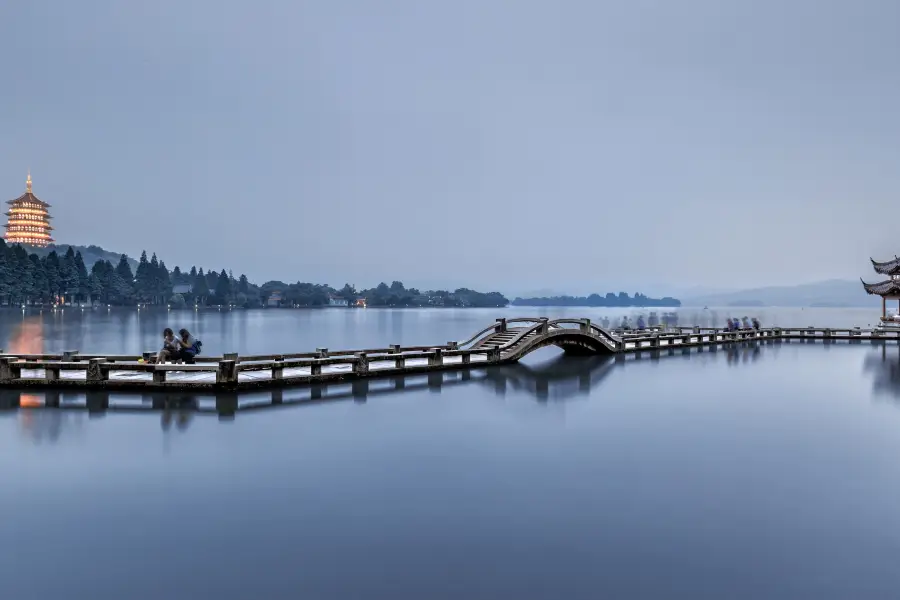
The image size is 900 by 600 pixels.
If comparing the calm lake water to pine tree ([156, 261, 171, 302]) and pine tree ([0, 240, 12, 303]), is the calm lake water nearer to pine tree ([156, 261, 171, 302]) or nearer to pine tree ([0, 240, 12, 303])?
pine tree ([0, 240, 12, 303])

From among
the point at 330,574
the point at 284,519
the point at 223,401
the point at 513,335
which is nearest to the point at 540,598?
the point at 330,574

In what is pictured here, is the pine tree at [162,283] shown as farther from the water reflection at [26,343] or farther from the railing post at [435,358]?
the railing post at [435,358]

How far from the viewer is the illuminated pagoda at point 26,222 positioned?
489 feet

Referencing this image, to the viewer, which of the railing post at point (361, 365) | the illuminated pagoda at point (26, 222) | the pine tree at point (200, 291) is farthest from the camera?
the pine tree at point (200, 291)

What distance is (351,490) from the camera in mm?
8375

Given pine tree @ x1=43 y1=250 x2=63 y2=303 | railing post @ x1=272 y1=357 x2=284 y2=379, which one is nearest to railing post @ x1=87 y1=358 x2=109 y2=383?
railing post @ x1=272 y1=357 x2=284 y2=379

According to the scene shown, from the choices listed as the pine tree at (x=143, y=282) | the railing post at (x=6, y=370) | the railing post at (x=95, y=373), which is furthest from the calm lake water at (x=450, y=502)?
the pine tree at (x=143, y=282)

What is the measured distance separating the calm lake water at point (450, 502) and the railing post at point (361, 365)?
343cm

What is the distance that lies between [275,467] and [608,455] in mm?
6466

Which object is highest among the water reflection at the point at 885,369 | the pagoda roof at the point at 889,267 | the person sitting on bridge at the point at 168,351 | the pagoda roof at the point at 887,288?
the pagoda roof at the point at 889,267

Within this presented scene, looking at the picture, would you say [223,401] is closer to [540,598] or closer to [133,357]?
[133,357]

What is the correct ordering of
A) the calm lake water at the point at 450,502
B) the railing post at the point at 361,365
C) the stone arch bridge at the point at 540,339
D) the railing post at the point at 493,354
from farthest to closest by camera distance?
the stone arch bridge at the point at 540,339
the railing post at the point at 493,354
the railing post at the point at 361,365
the calm lake water at the point at 450,502

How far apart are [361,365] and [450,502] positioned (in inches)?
468

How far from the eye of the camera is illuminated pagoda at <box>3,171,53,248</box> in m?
149
